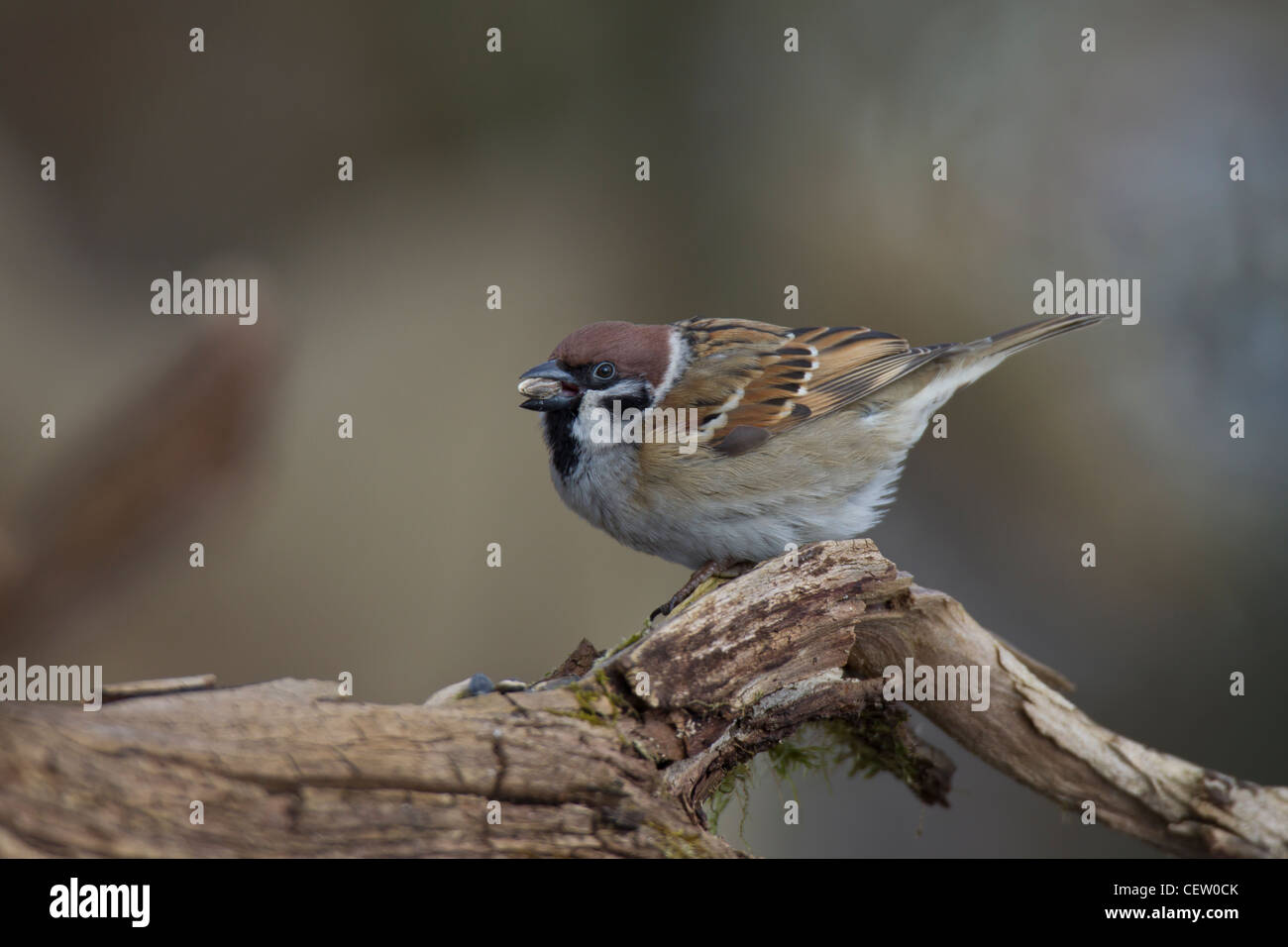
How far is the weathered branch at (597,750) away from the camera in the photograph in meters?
2.22

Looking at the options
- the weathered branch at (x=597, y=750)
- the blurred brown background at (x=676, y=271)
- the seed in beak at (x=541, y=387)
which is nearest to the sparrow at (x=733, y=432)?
the seed in beak at (x=541, y=387)

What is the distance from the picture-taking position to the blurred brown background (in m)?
5.74

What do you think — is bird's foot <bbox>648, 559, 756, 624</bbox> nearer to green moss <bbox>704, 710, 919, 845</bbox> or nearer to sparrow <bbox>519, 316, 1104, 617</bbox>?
sparrow <bbox>519, 316, 1104, 617</bbox>

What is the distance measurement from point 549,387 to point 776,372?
93cm

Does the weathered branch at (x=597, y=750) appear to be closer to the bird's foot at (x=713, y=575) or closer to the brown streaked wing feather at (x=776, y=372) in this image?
the bird's foot at (x=713, y=575)

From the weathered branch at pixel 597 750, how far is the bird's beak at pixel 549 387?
115cm

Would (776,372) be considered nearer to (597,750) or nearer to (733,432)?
(733,432)

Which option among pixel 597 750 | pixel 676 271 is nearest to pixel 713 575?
pixel 597 750

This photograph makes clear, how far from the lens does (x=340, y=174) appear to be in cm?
622

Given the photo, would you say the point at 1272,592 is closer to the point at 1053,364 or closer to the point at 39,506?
the point at 1053,364

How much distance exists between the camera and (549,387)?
3918mm

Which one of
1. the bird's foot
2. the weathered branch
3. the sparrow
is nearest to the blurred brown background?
the bird's foot

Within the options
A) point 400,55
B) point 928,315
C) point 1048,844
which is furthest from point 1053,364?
point 400,55

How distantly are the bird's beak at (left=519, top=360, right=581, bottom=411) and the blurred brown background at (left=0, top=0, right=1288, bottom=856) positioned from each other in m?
2.22
